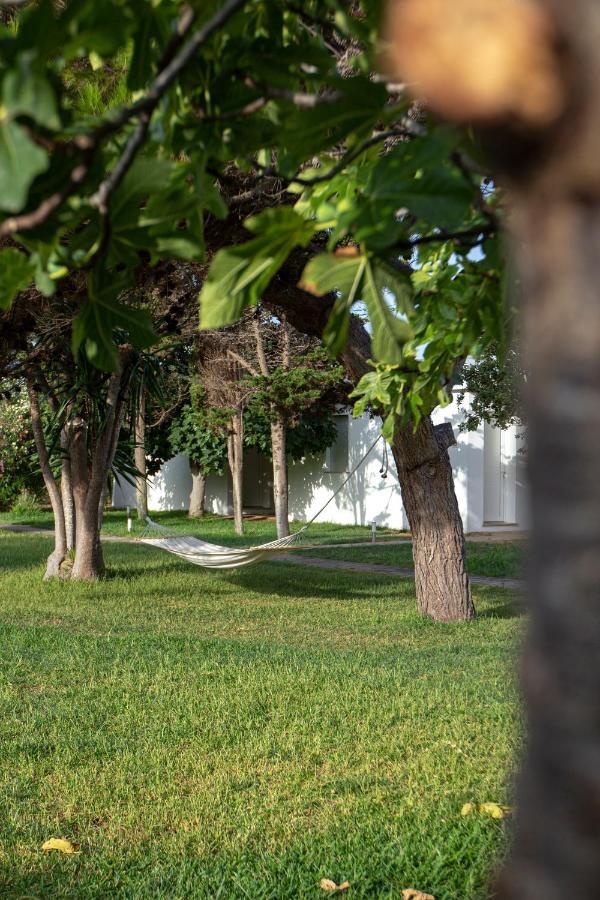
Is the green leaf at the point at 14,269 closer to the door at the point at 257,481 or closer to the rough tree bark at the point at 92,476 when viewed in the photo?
the rough tree bark at the point at 92,476

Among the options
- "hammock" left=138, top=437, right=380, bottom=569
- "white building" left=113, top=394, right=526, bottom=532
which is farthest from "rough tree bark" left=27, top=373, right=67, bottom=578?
"white building" left=113, top=394, right=526, bottom=532

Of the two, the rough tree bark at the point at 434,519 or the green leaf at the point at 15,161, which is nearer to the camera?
the green leaf at the point at 15,161

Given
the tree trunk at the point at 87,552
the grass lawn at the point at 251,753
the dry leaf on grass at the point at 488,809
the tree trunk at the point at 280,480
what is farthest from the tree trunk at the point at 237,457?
the dry leaf on grass at the point at 488,809

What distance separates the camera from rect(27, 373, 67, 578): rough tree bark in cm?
1017

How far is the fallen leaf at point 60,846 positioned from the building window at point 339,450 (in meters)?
18.3

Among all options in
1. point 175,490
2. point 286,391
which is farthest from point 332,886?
point 175,490

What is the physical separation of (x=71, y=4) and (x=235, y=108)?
11.1 inches

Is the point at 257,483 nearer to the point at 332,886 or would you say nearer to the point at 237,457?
the point at 237,457

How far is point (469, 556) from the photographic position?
13203 mm

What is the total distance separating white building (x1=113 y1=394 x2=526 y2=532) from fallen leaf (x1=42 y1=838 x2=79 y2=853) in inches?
508

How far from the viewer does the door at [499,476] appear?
17828 mm

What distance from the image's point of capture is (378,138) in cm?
114

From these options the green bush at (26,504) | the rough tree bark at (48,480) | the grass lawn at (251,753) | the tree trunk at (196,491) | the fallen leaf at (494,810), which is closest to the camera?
the grass lawn at (251,753)

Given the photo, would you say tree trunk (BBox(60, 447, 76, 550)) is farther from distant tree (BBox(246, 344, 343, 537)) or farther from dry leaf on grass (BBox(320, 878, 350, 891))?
dry leaf on grass (BBox(320, 878, 350, 891))
